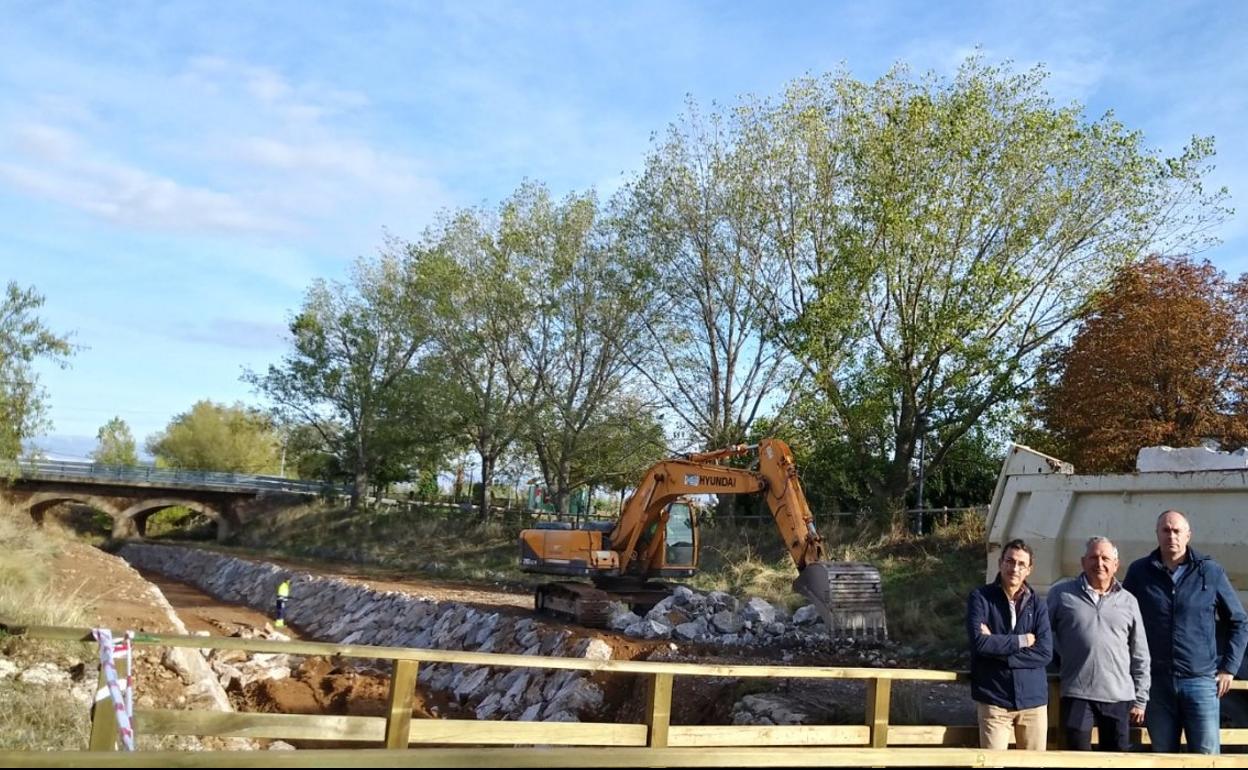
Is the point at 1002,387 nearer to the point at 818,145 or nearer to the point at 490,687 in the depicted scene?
the point at 818,145

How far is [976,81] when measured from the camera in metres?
24.6

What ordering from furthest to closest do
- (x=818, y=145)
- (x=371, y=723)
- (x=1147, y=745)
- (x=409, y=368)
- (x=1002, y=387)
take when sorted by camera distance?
(x=409, y=368), (x=818, y=145), (x=1002, y=387), (x=1147, y=745), (x=371, y=723)

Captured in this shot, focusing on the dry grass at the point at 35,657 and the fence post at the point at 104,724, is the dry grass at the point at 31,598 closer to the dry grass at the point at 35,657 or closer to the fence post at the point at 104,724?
the dry grass at the point at 35,657

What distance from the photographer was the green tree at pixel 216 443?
69.3 metres

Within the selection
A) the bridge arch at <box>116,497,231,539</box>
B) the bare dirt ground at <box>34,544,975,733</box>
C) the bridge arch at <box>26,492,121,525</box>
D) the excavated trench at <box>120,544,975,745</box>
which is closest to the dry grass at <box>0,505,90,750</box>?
the bare dirt ground at <box>34,544,975,733</box>

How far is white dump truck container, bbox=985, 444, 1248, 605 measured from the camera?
319 inches

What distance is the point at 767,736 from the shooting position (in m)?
6.16

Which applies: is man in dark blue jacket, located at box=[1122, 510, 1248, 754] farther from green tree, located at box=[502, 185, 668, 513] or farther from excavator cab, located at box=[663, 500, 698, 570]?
green tree, located at box=[502, 185, 668, 513]

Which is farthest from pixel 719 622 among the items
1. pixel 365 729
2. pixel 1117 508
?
pixel 365 729

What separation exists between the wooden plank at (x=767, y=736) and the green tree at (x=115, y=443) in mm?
72396

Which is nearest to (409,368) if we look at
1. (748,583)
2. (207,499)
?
(207,499)

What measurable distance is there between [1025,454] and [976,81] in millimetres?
16886

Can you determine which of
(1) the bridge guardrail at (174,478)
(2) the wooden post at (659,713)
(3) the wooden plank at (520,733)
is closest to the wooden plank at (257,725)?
(3) the wooden plank at (520,733)

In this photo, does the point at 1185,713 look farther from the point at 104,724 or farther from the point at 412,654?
the point at 104,724
